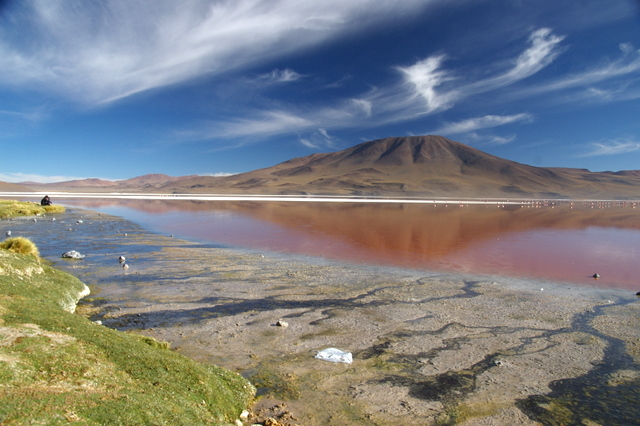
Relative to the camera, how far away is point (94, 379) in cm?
410

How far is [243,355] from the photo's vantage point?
671 centimetres

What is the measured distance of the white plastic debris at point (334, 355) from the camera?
256 inches

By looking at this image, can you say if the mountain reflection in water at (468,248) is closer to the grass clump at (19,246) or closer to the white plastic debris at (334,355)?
the white plastic debris at (334,355)

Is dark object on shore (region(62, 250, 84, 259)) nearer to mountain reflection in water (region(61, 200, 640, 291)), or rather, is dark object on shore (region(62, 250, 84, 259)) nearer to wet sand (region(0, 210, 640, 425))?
wet sand (region(0, 210, 640, 425))

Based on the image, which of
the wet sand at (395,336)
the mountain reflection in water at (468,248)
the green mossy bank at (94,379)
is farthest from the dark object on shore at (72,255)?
the green mossy bank at (94,379)

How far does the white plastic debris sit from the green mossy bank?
150 centimetres

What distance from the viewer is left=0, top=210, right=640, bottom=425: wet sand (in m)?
5.34

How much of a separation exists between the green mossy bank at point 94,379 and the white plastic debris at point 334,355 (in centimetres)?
150

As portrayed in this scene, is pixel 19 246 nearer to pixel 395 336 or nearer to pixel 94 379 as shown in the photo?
pixel 94 379

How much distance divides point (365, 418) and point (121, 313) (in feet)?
20.1

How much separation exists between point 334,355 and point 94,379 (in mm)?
3692

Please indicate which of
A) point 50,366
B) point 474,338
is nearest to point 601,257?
point 474,338

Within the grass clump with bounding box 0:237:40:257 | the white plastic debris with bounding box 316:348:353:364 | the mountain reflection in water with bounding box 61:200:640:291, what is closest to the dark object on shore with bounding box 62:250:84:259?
the grass clump with bounding box 0:237:40:257

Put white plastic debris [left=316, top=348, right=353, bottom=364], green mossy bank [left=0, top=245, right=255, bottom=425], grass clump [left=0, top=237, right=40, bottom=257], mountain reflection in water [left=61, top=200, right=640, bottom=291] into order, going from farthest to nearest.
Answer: mountain reflection in water [left=61, top=200, right=640, bottom=291], grass clump [left=0, top=237, right=40, bottom=257], white plastic debris [left=316, top=348, right=353, bottom=364], green mossy bank [left=0, top=245, right=255, bottom=425]
